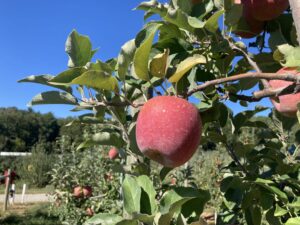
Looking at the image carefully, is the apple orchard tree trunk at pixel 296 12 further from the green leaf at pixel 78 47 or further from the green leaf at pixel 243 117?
the green leaf at pixel 243 117

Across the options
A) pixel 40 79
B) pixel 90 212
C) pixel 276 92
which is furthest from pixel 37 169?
pixel 276 92

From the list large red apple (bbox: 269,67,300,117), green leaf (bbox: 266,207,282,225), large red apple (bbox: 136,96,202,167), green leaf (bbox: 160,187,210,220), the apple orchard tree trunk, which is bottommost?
green leaf (bbox: 266,207,282,225)

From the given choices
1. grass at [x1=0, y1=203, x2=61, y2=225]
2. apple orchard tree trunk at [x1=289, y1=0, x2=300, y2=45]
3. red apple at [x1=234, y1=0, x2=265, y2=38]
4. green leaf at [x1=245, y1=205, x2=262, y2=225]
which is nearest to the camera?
apple orchard tree trunk at [x1=289, y1=0, x2=300, y2=45]

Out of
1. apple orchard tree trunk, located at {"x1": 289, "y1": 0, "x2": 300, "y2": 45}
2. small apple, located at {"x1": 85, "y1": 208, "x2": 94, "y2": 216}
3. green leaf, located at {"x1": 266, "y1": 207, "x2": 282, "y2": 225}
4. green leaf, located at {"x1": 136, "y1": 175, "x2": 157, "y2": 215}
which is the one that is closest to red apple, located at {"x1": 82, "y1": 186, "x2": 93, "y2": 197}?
small apple, located at {"x1": 85, "y1": 208, "x2": 94, "y2": 216}

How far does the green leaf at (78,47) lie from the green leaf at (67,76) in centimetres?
7

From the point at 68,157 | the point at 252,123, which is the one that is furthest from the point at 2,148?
the point at 252,123

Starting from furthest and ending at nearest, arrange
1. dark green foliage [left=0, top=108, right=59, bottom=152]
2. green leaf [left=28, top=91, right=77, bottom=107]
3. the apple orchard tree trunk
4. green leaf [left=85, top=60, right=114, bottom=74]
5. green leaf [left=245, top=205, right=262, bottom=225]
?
dark green foliage [left=0, top=108, right=59, bottom=152], green leaf [left=245, top=205, right=262, bottom=225], green leaf [left=28, top=91, right=77, bottom=107], green leaf [left=85, top=60, right=114, bottom=74], the apple orchard tree trunk

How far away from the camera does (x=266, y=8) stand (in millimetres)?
1005

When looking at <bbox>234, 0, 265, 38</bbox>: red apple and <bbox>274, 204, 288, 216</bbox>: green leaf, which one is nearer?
<bbox>234, 0, 265, 38</bbox>: red apple

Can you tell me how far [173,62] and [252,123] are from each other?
21.2 inches

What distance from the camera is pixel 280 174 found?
4.34 ft

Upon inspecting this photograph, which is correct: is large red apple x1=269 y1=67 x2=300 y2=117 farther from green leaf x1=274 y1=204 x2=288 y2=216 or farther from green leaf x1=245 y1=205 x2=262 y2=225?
green leaf x1=245 y1=205 x2=262 y2=225

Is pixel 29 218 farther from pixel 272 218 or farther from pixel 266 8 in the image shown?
pixel 266 8

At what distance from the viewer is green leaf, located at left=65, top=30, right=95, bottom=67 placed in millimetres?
942
